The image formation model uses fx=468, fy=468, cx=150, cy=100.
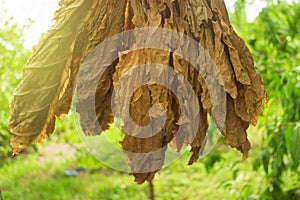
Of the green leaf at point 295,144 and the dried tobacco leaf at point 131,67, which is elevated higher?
the dried tobacco leaf at point 131,67

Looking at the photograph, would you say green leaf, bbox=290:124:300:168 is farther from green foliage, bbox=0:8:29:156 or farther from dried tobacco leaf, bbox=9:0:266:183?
green foliage, bbox=0:8:29:156

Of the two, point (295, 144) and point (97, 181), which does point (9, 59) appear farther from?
point (97, 181)

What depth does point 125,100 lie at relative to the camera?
0.59 meters

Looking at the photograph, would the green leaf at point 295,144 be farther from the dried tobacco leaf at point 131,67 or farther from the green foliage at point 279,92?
the dried tobacco leaf at point 131,67

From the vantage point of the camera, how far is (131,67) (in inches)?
22.6

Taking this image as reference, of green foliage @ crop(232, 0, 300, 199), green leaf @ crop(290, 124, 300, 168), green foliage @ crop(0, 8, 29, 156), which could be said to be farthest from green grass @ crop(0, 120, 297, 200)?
green leaf @ crop(290, 124, 300, 168)

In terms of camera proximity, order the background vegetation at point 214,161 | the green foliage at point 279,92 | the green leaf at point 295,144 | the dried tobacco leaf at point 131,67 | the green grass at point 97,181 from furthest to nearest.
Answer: the green grass at point 97,181, the background vegetation at point 214,161, the green foliage at point 279,92, the green leaf at point 295,144, the dried tobacco leaf at point 131,67

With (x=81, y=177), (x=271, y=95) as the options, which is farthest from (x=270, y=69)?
(x=81, y=177)

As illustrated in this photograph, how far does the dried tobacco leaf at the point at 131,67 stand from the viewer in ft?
1.90

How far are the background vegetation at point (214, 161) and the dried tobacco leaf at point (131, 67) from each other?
849mm

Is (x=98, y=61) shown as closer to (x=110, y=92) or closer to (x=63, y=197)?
(x=110, y=92)

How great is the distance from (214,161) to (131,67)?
1435 millimetres

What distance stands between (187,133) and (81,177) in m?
3.41

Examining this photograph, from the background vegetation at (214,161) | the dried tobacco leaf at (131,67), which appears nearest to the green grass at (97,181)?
the background vegetation at (214,161)
